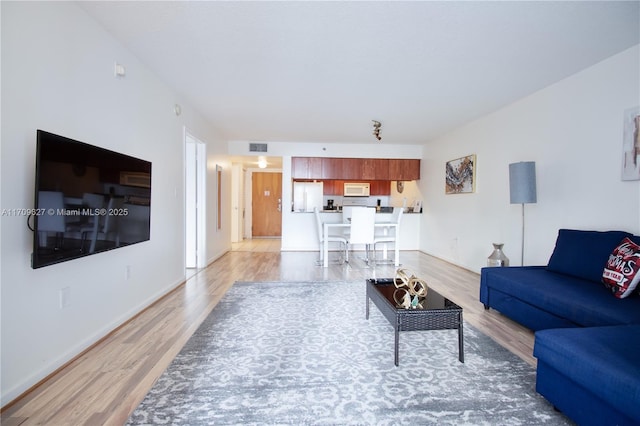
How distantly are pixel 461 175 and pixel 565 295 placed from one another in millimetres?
3273

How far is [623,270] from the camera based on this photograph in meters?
2.06

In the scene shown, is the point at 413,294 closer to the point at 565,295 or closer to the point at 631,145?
the point at 565,295

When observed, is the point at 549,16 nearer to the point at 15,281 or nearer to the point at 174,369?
the point at 174,369

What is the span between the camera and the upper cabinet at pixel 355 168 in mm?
6777

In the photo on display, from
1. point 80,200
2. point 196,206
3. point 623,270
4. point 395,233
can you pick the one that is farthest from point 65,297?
point 395,233

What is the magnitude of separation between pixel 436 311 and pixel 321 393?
90 cm

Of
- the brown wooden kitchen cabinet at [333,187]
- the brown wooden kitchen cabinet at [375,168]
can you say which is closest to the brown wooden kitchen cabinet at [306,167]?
the brown wooden kitchen cabinet at [375,168]

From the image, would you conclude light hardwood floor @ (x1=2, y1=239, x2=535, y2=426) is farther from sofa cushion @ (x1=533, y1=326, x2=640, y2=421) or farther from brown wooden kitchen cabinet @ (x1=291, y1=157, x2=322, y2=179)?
brown wooden kitchen cabinet @ (x1=291, y1=157, x2=322, y2=179)

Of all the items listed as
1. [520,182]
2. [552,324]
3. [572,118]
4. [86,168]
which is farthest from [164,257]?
[572,118]

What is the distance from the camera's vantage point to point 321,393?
1.71 m

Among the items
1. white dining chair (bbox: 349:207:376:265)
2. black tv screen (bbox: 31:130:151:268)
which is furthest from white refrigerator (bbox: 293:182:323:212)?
black tv screen (bbox: 31:130:151:268)

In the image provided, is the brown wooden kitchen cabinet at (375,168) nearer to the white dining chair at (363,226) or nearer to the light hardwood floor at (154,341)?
the white dining chair at (363,226)

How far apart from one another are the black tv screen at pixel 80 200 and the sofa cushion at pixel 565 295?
11.1ft

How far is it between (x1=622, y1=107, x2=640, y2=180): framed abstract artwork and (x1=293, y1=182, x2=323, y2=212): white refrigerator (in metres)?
5.72
